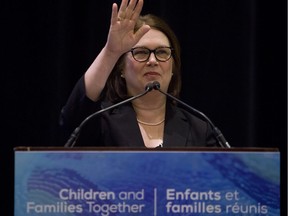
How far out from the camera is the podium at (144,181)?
102cm

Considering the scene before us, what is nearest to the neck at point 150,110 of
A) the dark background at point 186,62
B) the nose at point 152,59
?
the nose at point 152,59

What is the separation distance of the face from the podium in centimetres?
61

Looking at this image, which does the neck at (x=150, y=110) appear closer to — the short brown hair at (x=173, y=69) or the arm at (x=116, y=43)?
the short brown hair at (x=173, y=69)

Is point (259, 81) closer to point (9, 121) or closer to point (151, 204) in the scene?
point (9, 121)

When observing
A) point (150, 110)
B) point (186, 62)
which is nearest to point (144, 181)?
point (150, 110)

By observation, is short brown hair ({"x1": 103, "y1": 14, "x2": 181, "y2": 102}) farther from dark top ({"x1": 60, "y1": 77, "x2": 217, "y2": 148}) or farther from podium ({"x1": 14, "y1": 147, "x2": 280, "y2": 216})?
podium ({"x1": 14, "y1": 147, "x2": 280, "y2": 216})

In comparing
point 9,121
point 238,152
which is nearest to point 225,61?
point 9,121

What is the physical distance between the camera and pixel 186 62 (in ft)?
8.04

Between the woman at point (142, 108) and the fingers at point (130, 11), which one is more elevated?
the fingers at point (130, 11)

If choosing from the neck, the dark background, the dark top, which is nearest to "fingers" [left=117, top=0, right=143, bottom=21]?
the dark top

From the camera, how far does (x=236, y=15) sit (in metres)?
2.48

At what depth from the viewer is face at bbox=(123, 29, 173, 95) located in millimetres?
1639

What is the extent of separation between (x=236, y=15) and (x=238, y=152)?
1.51 m

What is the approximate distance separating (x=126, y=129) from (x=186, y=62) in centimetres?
93
